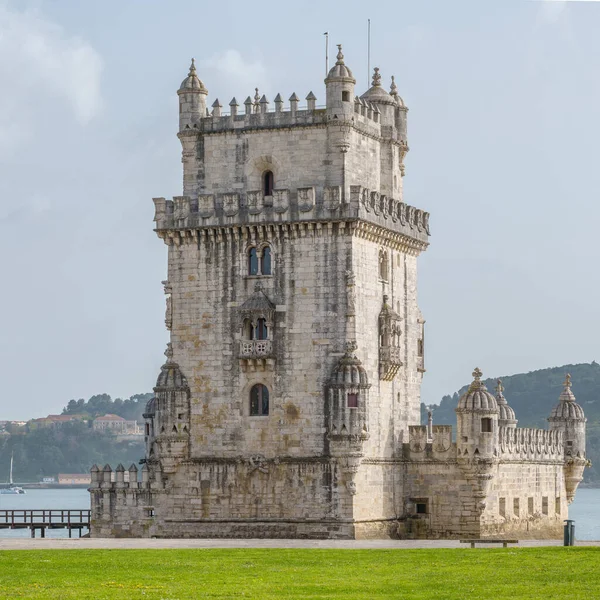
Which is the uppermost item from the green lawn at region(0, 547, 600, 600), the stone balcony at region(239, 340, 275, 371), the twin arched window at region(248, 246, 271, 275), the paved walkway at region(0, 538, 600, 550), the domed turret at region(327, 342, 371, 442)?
the twin arched window at region(248, 246, 271, 275)

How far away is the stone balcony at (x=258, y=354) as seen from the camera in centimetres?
8231

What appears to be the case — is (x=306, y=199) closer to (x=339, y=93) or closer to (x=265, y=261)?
(x=265, y=261)

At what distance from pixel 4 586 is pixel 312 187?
31.6 metres

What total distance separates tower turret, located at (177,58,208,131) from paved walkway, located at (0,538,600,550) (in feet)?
63.6

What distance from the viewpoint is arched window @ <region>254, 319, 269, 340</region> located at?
8275 centimetres

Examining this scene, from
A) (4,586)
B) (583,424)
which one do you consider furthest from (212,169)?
(4,586)

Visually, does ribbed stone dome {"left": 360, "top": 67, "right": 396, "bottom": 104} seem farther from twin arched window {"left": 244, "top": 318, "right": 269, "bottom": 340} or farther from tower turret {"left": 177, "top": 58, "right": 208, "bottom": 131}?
twin arched window {"left": 244, "top": 318, "right": 269, "bottom": 340}

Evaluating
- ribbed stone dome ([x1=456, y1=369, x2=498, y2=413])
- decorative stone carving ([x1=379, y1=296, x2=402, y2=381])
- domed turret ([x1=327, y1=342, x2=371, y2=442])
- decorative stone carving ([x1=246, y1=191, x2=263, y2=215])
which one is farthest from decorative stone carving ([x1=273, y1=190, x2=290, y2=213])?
ribbed stone dome ([x1=456, y1=369, x2=498, y2=413])

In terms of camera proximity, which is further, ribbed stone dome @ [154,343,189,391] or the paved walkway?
ribbed stone dome @ [154,343,189,391]

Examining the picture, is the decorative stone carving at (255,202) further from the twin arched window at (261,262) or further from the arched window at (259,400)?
the arched window at (259,400)

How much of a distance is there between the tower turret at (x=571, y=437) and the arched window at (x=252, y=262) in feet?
70.5

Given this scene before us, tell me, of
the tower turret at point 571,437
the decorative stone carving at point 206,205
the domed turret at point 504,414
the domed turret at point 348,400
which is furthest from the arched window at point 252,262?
the tower turret at point 571,437

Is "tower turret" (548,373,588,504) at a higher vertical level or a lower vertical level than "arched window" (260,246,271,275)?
lower

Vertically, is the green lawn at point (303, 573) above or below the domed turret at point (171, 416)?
below
